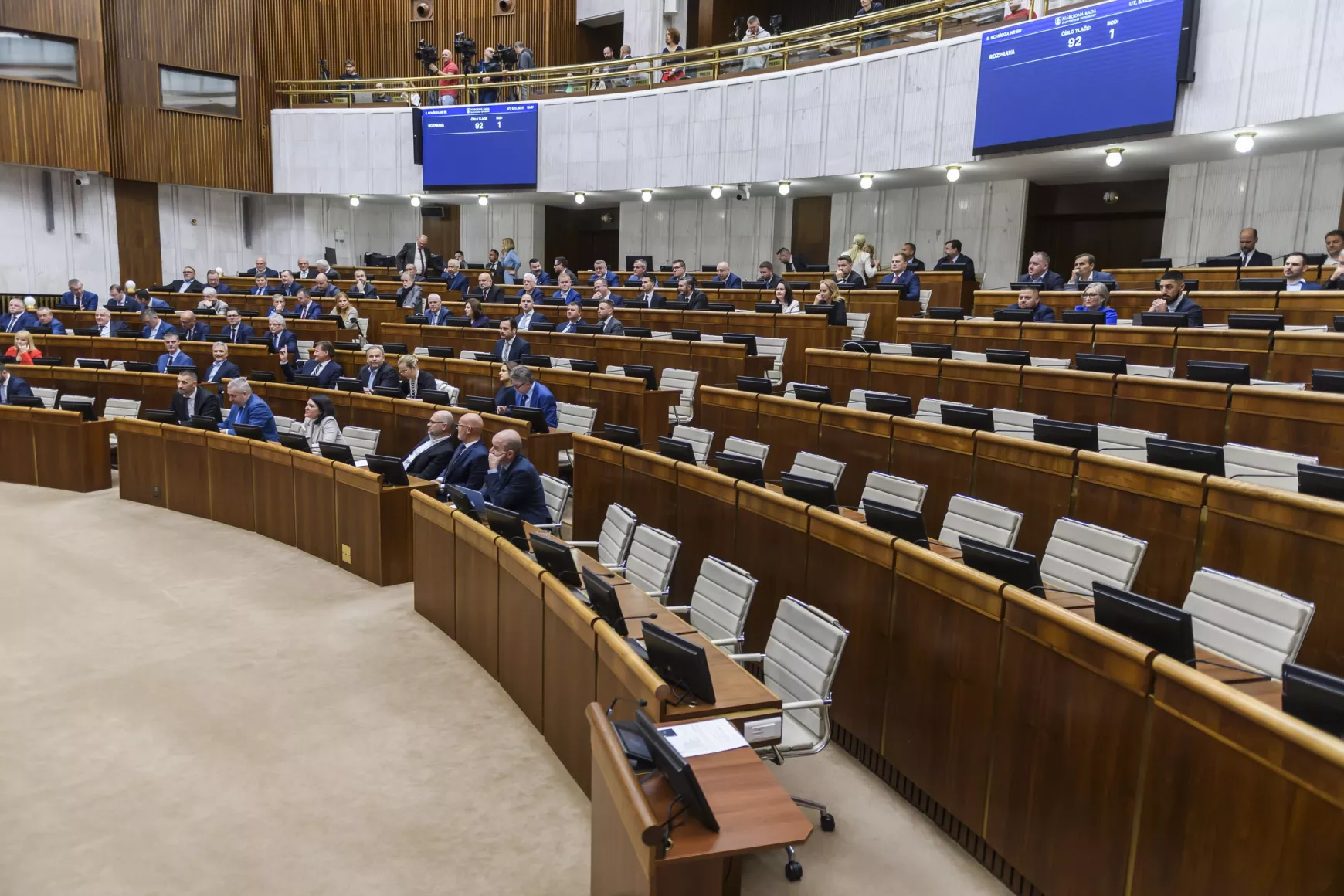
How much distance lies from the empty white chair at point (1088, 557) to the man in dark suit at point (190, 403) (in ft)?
20.2

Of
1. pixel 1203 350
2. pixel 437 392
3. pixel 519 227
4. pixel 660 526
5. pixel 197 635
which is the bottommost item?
pixel 197 635

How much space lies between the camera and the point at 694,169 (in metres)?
11.8

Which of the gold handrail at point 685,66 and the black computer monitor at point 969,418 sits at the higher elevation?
the gold handrail at point 685,66

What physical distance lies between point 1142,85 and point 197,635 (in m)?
7.97

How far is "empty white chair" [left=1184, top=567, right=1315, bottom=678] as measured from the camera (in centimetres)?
252

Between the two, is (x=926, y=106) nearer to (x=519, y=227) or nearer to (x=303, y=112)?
(x=519, y=227)

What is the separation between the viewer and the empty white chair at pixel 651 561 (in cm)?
374

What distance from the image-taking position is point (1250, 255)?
7500mm

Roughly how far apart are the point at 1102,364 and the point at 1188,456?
1649 millimetres

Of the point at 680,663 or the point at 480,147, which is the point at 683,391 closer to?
the point at 680,663

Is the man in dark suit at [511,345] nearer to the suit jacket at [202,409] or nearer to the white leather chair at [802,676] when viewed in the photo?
the suit jacket at [202,409]

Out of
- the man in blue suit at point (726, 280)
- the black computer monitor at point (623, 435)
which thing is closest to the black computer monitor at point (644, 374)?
the black computer monitor at point (623, 435)

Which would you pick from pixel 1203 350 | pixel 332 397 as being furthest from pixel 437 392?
pixel 1203 350

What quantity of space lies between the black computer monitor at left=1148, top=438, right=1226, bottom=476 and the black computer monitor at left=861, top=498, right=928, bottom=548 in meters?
1.23
